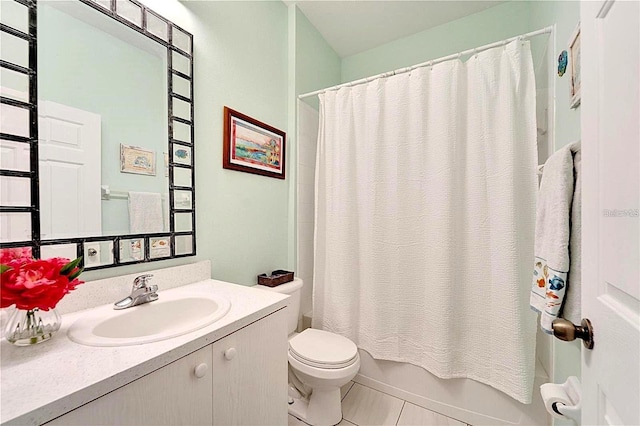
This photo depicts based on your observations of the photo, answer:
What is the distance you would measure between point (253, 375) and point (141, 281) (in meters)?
0.56

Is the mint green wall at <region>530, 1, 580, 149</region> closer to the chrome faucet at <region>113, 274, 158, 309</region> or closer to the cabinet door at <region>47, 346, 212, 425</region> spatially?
the cabinet door at <region>47, 346, 212, 425</region>

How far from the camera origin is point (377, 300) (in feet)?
5.34

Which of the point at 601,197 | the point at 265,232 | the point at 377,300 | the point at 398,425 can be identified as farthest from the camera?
the point at 265,232

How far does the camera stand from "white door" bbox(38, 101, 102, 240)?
86cm

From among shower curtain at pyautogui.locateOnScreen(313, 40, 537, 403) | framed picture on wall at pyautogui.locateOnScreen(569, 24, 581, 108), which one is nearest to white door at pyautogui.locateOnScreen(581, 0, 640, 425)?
framed picture on wall at pyautogui.locateOnScreen(569, 24, 581, 108)

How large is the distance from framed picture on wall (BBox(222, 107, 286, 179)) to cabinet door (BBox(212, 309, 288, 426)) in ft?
3.07

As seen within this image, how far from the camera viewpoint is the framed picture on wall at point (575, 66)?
0.93 meters

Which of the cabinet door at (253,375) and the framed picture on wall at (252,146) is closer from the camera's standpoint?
the cabinet door at (253,375)

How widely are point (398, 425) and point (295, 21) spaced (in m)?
2.68

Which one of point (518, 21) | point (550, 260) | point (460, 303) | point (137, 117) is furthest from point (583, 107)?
point (518, 21)

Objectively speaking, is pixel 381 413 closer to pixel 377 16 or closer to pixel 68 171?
pixel 68 171

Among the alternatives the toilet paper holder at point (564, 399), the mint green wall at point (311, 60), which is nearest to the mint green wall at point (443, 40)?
the mint green wall at point (311, 60)

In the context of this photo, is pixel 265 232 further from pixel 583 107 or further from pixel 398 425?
pixel 583 107

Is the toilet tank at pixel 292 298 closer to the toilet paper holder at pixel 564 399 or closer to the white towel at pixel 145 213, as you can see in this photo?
the white towel at pixel 145 213
